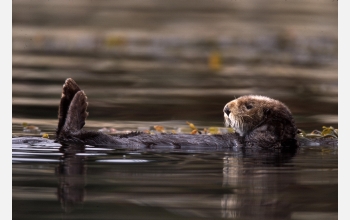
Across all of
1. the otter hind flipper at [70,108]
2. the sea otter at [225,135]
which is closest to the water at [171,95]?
the sea otter at [225,135]

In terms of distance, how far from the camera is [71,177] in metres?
5.99

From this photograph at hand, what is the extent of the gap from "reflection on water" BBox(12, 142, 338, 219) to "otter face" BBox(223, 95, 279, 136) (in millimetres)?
316

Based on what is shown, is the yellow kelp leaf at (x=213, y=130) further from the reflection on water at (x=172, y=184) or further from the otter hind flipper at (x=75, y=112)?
the otter hind flipper at (x=75, y=112)

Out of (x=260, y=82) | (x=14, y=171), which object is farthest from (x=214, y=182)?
(x=260, y=82)

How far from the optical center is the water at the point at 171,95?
212 inches

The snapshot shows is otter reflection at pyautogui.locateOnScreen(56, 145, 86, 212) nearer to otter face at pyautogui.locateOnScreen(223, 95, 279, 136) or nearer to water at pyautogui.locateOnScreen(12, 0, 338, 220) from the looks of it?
water at pyautogui.locateOnScreen(12, 0, 338, 220)

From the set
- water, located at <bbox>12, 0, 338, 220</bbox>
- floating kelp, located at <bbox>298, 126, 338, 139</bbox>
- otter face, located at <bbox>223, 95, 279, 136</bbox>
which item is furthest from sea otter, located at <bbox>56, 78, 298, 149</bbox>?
floating kelp, located at <bbox>298, 126, 338, 139</bbox>

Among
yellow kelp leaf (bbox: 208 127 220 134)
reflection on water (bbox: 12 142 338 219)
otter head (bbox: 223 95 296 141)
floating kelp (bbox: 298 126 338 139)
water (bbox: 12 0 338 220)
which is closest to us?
reflection on water (bbox: 12 142 338 219)

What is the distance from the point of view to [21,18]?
21125mm

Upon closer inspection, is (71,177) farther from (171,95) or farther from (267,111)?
(171,95)

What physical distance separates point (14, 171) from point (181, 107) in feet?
15.1

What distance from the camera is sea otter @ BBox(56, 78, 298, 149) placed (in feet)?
24.1

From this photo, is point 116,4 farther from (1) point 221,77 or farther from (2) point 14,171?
(2) point 14,171

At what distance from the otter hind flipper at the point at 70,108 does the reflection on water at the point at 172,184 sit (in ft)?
1.01
